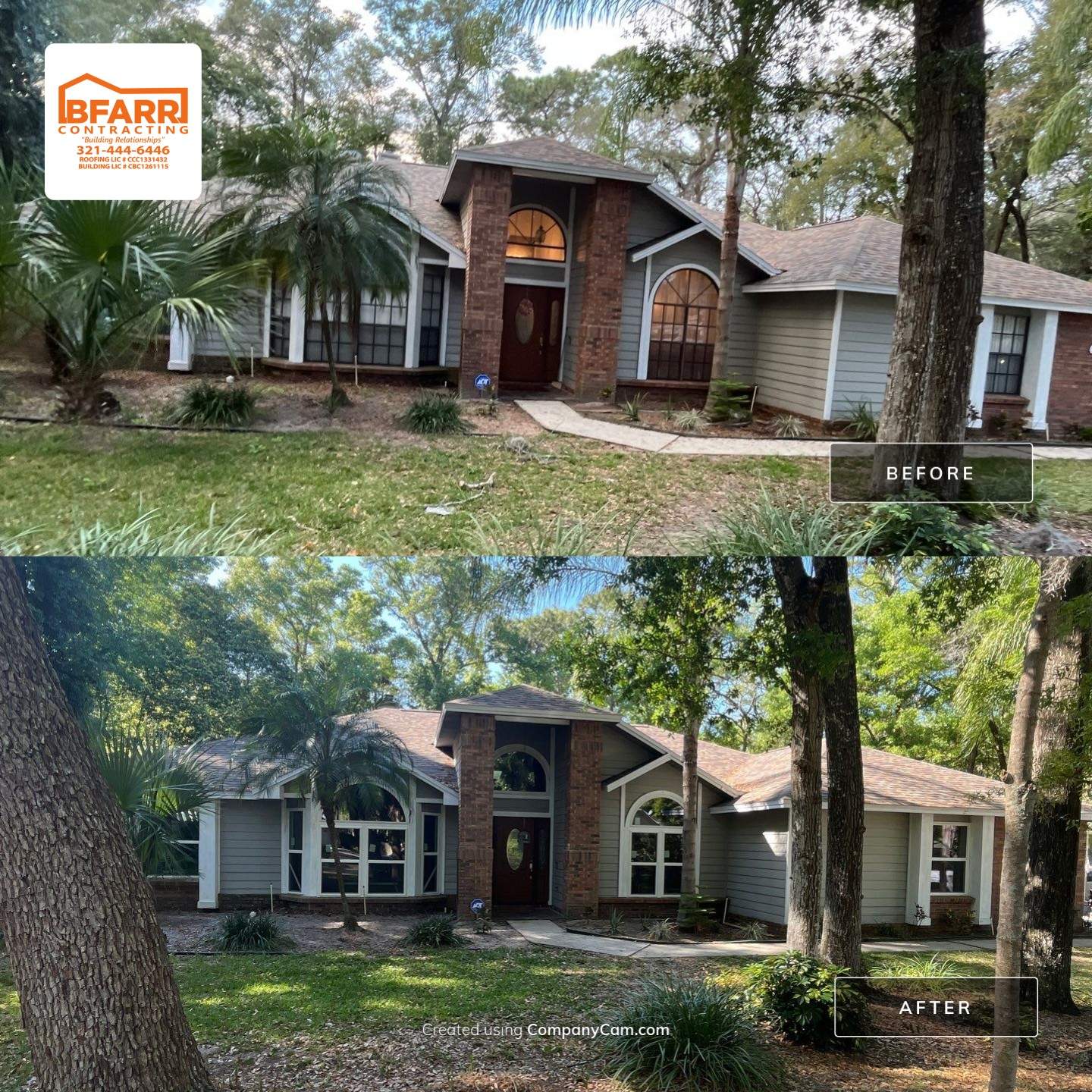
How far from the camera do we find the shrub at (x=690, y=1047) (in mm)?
4371

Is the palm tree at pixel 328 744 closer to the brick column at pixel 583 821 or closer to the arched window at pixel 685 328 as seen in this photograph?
the brick column at pixel 583 821

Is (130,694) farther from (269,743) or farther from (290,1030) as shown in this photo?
(290,1030)

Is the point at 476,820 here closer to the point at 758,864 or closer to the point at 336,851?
the point at 336,851

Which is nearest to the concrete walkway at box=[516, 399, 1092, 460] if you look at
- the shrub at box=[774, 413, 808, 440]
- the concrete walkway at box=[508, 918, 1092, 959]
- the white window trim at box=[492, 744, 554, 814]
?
the shrub at box=[774, 413, 808, 440]

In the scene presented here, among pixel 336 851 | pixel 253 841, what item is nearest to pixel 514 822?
pixel 336 851

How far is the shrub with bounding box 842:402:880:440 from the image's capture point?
588 cm

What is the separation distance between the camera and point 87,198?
522 centimetres

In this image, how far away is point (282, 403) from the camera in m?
6.74

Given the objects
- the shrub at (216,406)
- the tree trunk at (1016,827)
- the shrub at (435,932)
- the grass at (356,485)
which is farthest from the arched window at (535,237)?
the shrub at (435,932)

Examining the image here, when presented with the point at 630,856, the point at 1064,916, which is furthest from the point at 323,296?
the point at 1064,916

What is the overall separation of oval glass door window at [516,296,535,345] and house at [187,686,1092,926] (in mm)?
2915

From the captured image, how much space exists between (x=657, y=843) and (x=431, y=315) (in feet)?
13.0

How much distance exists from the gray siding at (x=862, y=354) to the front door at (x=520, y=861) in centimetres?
328

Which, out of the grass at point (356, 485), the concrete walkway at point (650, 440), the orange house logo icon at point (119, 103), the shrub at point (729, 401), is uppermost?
the orange house logo icon at point (119, 103)
